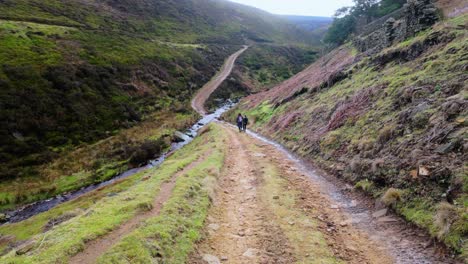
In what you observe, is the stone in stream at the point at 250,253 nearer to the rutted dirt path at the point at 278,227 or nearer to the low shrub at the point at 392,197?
the rutted dirt path at the point at 278,227

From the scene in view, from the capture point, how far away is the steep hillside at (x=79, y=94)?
142 feet

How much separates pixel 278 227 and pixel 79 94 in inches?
2346

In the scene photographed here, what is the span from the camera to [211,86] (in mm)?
105688

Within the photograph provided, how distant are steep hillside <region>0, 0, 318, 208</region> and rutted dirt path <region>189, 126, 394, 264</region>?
89.2 ft

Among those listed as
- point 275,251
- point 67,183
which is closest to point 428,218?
point 275,251

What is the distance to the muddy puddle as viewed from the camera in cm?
1122

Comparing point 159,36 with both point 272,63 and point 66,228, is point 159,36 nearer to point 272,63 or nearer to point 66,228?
point 272,63

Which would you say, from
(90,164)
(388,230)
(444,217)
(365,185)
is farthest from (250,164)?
(90,164)

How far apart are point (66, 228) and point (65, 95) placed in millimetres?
53919

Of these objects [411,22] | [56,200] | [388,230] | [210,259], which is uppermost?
[411,22]

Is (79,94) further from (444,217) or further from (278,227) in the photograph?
(444,217)

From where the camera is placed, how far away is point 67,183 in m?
39.1

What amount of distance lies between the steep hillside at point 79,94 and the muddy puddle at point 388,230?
1258 inches

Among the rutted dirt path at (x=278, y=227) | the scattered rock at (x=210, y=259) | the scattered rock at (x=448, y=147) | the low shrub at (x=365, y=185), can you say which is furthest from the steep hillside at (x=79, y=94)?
the scattered rock at (x=448, y=147)
